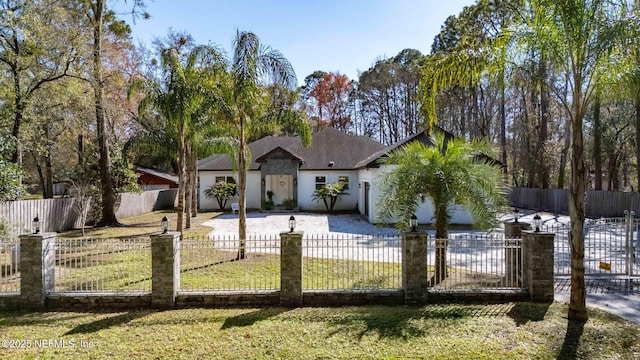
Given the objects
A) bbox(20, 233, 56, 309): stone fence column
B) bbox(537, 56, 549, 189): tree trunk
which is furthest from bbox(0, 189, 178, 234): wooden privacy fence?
bbox(537, 56, 549, 189): tree trunk

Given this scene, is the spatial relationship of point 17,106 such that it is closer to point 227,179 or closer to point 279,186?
point 227,179

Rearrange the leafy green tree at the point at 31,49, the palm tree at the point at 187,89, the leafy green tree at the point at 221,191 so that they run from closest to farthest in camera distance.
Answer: the palm tree at the point at 187,89, the leafy green tree at the point at 31,49, the leafy green tree at the point at 221,191

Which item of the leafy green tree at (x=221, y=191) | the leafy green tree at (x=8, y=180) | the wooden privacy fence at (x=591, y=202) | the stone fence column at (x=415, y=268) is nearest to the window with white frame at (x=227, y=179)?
the leafy green tree at (x=221, y=191)

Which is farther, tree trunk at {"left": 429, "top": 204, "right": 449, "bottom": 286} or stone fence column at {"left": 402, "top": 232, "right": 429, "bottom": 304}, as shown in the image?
tree trunk at {"left": 429, "top": 204, "right": 449, "bottom": 286}

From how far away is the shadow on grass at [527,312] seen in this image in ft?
19.3

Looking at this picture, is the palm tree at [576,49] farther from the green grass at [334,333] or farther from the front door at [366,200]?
the front door at [366,200]

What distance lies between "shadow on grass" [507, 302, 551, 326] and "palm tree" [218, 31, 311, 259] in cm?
672

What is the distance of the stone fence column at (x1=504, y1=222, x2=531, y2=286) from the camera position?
709 centimetres

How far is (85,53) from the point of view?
15.7 metres

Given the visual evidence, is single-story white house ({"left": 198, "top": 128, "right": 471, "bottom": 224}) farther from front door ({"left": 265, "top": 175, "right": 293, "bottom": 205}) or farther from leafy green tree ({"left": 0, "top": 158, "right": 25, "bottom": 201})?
leafy green tree ({"left": 0, "top": 158, "right": 25, "bottom": 201})

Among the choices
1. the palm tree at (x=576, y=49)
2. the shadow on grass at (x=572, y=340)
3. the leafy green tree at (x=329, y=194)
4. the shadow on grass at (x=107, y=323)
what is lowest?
the shadow on grass at (x=572, y=340)

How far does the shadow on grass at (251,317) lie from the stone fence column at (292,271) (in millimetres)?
246

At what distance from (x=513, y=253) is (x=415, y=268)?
2365 mm

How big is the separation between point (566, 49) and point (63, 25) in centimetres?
1774
